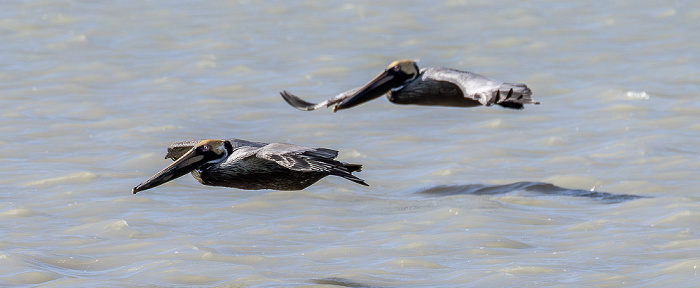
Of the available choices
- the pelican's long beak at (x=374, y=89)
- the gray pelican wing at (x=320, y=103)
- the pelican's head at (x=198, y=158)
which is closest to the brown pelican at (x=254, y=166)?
the pelican's head at (x=198, y=158)

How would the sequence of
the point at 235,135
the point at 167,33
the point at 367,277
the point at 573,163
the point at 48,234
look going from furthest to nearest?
the point at 167,33
the point at 235,135
the point at 573,163
the point at 48,234
the point at 367,277

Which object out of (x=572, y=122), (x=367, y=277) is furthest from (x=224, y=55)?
(x=367, y=277)

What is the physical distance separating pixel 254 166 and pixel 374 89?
10.8 feet

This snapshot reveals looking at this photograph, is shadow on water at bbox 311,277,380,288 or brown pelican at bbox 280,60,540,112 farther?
brown pelican at bbox 280,60,540,112

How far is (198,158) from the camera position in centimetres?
838

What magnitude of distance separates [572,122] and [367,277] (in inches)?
234

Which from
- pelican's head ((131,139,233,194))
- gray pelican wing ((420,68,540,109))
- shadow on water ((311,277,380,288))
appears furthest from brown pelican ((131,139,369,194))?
gray pelican wing ((420,68,540,109))

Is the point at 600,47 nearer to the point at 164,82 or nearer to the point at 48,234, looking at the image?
the point at 164,82

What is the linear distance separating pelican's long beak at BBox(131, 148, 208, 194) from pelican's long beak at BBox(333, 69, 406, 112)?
276 cm

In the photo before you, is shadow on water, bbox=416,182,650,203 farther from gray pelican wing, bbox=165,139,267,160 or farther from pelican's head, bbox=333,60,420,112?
gray pelican wing, bbox=165,139,267,160

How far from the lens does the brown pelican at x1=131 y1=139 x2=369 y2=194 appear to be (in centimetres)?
780

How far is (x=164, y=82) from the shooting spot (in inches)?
591

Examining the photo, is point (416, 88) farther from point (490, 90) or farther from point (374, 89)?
point (490, 90)

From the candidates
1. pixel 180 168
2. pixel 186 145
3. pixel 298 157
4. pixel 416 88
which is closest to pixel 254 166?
pixel 298 157
